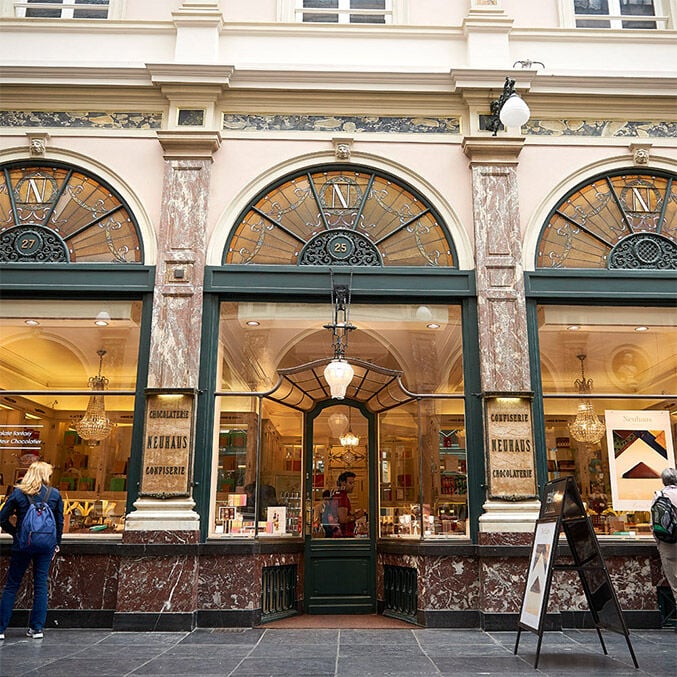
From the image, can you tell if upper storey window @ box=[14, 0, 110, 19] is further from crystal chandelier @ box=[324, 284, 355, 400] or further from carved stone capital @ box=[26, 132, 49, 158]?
crystal chandelier @ box=[324, 284, 355, 400]

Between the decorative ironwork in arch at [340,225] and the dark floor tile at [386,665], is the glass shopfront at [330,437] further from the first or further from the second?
the dark floor tile at [386,665]

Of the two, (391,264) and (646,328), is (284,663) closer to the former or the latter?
(391,264)

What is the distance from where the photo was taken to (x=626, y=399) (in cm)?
849

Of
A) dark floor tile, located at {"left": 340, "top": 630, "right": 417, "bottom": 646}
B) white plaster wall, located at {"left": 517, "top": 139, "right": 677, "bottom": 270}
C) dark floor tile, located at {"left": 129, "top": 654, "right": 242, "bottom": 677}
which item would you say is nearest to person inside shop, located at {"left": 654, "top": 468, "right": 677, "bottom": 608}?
dark floor tile, located at {"left": 340, "top": 630, "right": 417, "bottom": 646}

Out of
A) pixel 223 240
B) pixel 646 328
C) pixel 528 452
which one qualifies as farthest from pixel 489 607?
pixel 223 240

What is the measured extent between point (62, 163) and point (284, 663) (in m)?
6.59

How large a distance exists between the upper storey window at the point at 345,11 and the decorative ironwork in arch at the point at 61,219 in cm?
371

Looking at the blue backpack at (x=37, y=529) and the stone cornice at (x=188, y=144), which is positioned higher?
the stone cornice at (x=188, y=144)

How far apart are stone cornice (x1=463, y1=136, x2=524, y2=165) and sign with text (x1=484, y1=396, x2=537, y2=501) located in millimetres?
3041

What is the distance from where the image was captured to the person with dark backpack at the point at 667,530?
7.12 m

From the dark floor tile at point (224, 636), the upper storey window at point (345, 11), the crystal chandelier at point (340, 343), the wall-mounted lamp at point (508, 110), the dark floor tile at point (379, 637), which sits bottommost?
the dark floor tile at point (379, 637)

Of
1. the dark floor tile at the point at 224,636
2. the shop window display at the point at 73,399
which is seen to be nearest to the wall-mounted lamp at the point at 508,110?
the shop window display at the point at 73,399

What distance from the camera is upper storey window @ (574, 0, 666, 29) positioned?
9.73 m

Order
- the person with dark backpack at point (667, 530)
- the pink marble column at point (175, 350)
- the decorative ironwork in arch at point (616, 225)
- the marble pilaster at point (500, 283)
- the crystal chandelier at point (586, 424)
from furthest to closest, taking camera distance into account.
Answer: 1. the decorative ironwork in arch at point (616, 225)
2. the crystal chandelier at point (586, 424)
3. the marble pilaster at point (500, 283)
4. the pink marble column at point (175, 350)
5. the person with dark backpack at point (667, 530)
